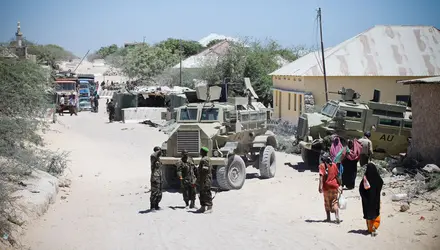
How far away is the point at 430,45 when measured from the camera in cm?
2722

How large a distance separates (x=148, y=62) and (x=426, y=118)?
2026 inches

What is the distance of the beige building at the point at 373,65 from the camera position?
25406 mm

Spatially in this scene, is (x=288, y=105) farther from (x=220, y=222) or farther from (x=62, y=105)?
(x=220, y=222)

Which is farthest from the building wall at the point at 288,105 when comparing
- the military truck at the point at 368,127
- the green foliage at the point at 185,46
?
the green foliage at the point at 185,46

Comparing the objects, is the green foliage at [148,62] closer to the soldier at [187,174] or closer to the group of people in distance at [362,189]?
the soldier at [187,174]

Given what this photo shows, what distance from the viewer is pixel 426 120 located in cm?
1327

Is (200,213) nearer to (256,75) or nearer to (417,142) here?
(417,142)

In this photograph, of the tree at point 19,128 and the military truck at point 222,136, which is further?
the military truck at point 222,136

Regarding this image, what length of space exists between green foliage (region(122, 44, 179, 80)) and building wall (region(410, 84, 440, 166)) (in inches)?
1909

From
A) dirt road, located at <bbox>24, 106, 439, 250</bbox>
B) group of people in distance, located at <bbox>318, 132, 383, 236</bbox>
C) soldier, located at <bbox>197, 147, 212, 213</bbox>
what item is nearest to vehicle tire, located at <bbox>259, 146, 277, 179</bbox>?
dirt road, located at <bbox>24, 106, 439, 250</bbox>

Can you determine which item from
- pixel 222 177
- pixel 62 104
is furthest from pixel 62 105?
pixel 222 177

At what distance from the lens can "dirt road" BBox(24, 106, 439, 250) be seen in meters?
8.96

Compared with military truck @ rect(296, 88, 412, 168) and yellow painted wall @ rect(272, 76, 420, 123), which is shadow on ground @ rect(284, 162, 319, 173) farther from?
yellow painted wall @ rect(272, 76, 420, 123)

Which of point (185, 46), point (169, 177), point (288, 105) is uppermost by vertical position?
point (185, 46)
